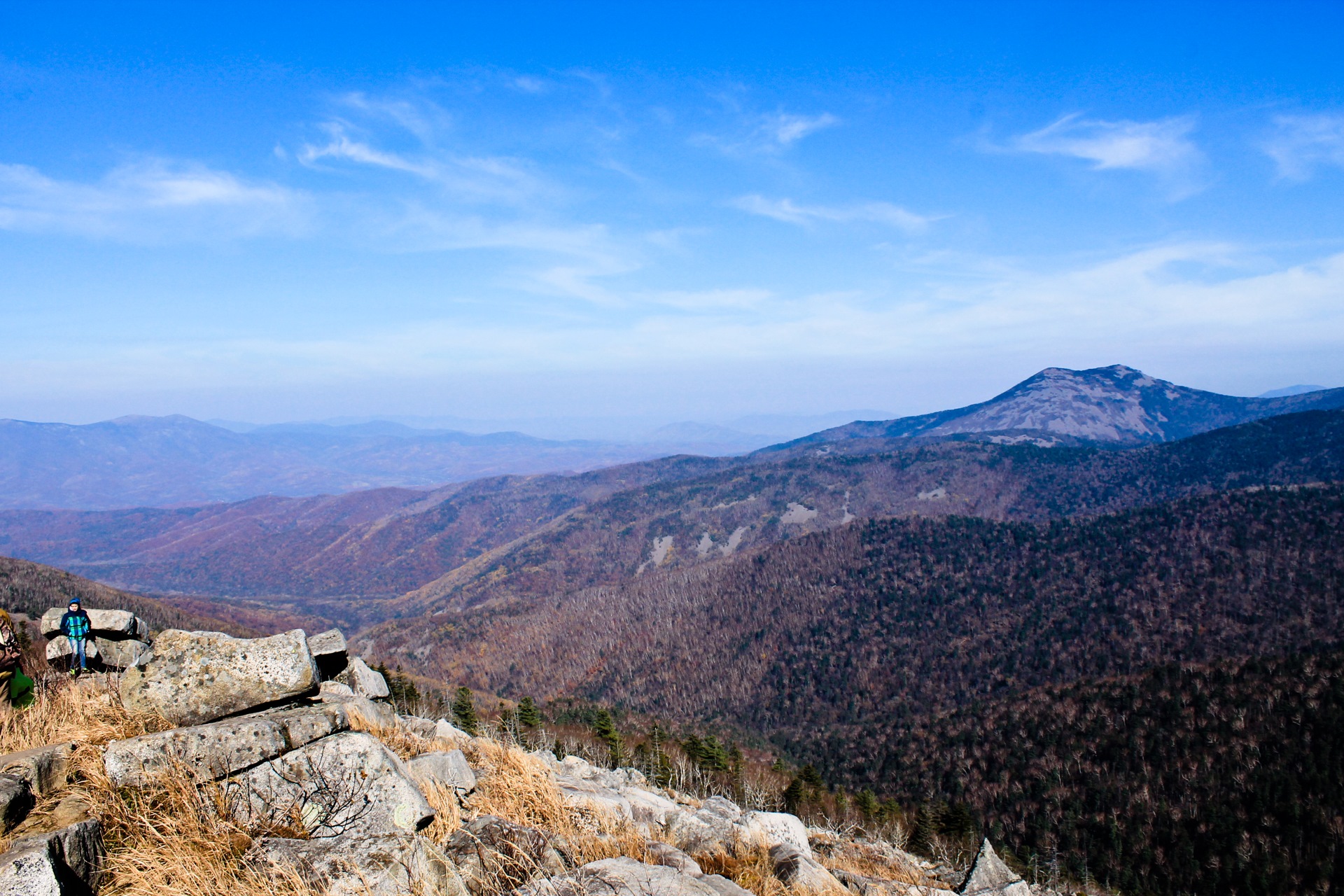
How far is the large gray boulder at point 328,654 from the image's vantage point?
1278 centimetres

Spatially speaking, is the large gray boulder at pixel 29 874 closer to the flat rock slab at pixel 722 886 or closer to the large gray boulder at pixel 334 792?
the large gray boulder at pixel 334 792

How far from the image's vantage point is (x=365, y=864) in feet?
23.1

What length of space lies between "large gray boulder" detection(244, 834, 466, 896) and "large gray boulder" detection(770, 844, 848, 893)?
4.36 metres

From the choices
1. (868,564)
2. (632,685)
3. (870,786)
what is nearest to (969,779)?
(870,786)

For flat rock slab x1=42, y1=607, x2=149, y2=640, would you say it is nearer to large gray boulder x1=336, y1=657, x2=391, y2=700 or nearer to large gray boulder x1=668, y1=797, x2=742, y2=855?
large gray boulder x1=336, y1=657, x2=391, y2=700

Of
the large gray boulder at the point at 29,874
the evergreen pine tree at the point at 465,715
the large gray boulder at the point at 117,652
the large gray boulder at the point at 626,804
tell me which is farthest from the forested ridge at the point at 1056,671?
the large gray boulder at the point at 29,874

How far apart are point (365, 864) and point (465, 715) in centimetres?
5133

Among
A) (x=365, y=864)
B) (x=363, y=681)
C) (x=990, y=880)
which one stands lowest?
(x=990, y=880)

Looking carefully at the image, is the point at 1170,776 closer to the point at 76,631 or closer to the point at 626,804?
the point at 626,804

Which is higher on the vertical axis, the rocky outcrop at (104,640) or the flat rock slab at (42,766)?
the flat rock slab at (42,766)

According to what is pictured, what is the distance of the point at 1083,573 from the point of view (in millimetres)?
155375

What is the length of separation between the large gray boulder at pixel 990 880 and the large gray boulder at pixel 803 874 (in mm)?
7235

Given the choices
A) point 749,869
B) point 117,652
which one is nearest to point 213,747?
point 749,869

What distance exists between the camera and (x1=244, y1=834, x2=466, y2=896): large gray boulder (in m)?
6.76
